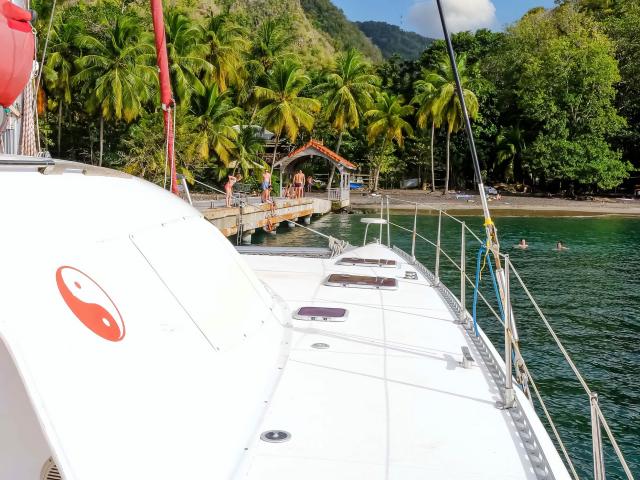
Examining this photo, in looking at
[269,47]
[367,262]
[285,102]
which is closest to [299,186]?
[285,102]

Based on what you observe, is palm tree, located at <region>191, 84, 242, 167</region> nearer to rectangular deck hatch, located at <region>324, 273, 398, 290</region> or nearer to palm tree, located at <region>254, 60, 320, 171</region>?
palm tree, located at <region>254, 60, 320, 171</region>

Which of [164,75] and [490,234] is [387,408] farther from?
[164,75]

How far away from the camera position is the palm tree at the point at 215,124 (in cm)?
3753

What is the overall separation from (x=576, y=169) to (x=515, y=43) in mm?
13120

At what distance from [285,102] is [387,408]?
39413 millimetres

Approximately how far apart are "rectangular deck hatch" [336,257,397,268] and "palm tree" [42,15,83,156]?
1225 inches

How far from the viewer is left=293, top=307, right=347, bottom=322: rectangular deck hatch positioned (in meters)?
5.64

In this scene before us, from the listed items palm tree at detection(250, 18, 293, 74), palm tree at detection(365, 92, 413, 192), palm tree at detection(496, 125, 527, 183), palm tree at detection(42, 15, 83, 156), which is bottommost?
palm tree at detection(496, 125, 527, 183)

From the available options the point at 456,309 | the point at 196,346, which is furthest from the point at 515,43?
the point at 196,346

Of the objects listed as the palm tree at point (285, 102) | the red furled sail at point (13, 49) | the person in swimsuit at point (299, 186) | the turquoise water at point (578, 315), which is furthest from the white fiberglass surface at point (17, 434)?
the palm tree at point (285, 102)

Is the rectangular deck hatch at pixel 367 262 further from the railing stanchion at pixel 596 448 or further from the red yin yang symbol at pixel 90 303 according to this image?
the red yin yang symbol at pixel 90 303

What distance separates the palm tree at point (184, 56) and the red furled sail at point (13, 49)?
108 feet

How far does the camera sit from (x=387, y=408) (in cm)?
388

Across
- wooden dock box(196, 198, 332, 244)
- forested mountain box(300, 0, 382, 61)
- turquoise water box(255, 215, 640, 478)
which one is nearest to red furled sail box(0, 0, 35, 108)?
turquoise water box(255, 215, 640, 478)
